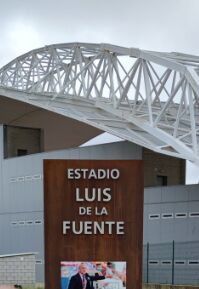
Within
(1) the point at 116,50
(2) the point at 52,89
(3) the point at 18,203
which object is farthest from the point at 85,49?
(3) the point at 18,203

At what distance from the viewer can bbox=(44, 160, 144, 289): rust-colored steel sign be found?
15500 millimetres

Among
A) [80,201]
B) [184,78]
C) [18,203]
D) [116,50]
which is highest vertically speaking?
[116,50]

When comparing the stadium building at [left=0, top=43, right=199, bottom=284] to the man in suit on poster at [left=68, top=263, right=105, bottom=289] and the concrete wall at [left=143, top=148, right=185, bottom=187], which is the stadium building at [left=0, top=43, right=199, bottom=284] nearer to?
the concrete wall at [left=143, top=148, right=185, bottom=187]

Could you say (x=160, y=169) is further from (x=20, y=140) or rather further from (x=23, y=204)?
(x=20, y=140)

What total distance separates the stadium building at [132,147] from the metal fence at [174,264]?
5 centimetres

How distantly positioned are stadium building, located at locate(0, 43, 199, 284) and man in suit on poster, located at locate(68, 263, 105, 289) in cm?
882

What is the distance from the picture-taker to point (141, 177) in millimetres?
15539

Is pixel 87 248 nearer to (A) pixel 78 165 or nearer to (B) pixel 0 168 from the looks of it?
(A) pixel 78 165

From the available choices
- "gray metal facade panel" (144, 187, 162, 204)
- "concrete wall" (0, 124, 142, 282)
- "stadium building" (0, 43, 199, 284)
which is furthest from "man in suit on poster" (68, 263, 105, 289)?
"concrete wall" (0, 124, 142, 282)

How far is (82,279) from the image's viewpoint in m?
15.5

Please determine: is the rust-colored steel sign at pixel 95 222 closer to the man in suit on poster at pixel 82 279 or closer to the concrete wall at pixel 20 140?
the man in suit on poster at pixel 82 279

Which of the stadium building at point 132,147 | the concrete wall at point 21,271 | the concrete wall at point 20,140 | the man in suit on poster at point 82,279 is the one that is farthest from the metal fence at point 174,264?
the concrete wall at point 20,140

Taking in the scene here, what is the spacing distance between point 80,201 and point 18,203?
79.5 feet

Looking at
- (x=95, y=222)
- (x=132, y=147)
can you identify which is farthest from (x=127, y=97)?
(x=95, y=222)
